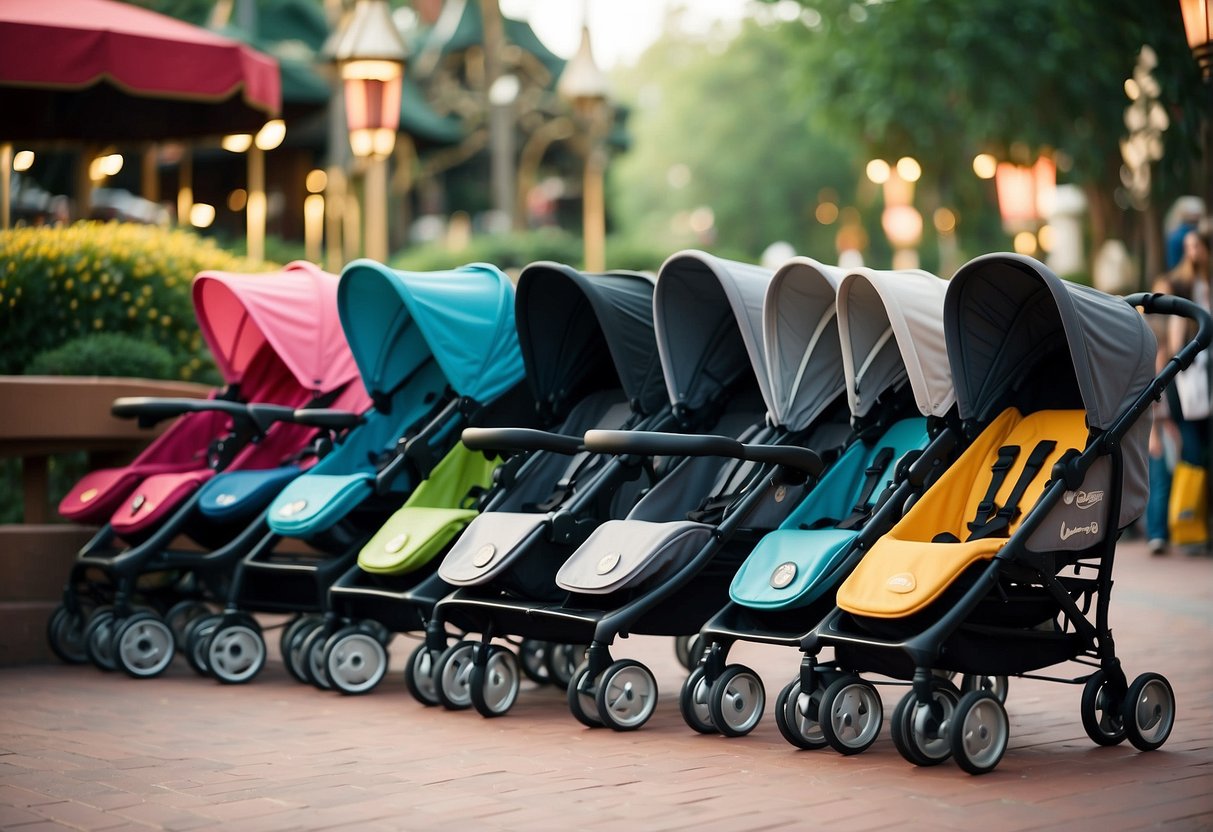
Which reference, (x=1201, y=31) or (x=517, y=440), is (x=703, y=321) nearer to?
(x=517, y=440)

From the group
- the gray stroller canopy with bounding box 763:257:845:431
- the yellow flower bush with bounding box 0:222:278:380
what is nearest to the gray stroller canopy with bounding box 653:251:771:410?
the gray stroller canopy with bounding box 763:257:845:431

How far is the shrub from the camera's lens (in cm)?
984

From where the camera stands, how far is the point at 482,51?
97.3 feet

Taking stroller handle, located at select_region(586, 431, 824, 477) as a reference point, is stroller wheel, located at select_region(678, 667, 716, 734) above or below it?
below

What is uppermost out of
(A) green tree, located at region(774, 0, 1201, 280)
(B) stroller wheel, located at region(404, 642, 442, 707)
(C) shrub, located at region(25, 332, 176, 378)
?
(A) green tree, located at region(774, 0, 1201, 280)

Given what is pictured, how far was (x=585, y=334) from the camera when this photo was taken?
26.3ft

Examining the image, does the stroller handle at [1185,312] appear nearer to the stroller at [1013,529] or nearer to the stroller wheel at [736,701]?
the stroller at [1013,529]

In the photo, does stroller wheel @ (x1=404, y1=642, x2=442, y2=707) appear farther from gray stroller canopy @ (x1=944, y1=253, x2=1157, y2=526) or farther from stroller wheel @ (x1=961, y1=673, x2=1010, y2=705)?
gray stroller canopy @ (x1=944, y1=253, x2=1157, y2=526)

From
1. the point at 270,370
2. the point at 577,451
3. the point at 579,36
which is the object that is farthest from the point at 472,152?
the point at 577,451

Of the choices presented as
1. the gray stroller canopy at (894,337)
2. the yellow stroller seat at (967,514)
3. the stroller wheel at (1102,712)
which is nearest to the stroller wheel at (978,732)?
the yellow stroller seat at (967,514)

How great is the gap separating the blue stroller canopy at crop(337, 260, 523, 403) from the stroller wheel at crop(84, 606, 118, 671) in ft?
6.00

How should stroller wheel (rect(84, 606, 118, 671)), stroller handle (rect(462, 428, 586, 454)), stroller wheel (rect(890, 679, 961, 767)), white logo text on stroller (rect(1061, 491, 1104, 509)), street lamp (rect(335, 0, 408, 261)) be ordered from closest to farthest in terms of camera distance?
1. stroller wheel (rect(890, 679, 961, 767))
2. white logo text on stroller (rect(1061, 491, 1104, 509))
3. stroller handle (rect(462, 428, 586, 454))
4. stroller wheel (rect(84, 606, 118, 671))
5. street lamp (rect(335, 0, 408, 261))

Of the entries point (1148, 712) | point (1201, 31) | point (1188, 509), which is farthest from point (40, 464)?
point (1188, 509)

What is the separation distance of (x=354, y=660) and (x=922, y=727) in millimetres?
3032
